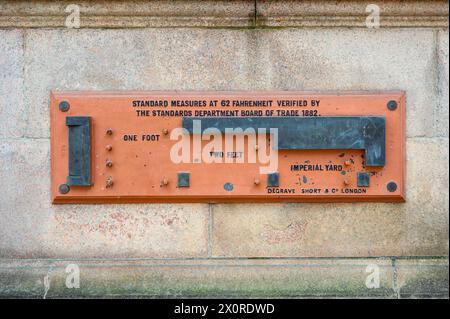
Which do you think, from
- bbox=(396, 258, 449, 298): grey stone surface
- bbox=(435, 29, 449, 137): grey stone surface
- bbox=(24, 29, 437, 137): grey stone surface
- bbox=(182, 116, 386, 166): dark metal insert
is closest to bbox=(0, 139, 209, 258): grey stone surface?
bbox=(24, 29, 437, 137): grey stone surface

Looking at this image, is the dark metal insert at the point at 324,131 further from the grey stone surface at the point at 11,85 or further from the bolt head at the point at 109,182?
the grey stone surface at the point at 11,85

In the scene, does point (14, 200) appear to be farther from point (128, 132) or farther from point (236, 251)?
point (236, 251)

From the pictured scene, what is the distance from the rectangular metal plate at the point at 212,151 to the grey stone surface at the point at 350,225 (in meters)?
0.16

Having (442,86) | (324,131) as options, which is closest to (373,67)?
(442,86)

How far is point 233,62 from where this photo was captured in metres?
4.60

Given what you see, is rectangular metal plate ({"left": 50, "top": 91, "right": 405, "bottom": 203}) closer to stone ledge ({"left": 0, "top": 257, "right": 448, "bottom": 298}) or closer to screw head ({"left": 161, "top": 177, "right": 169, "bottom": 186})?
screw head ({"left": 161, "top": 177, "right": 169, "bottom": 186})

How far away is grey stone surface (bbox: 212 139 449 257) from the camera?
4613 mm

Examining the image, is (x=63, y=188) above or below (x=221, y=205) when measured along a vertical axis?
above

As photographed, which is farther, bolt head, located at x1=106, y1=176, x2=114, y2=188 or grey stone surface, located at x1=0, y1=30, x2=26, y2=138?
grey stone surface, located at x1=0, y1=30, x2=26, y2=138

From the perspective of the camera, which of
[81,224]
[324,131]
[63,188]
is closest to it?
[324,131]

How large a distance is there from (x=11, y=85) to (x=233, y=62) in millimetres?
2024

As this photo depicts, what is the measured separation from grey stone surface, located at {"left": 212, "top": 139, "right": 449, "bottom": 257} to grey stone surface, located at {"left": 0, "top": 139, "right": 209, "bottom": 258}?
1.04ft

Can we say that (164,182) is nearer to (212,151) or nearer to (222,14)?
(212,151)

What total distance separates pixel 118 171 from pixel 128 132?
Result: 36 centimetres
